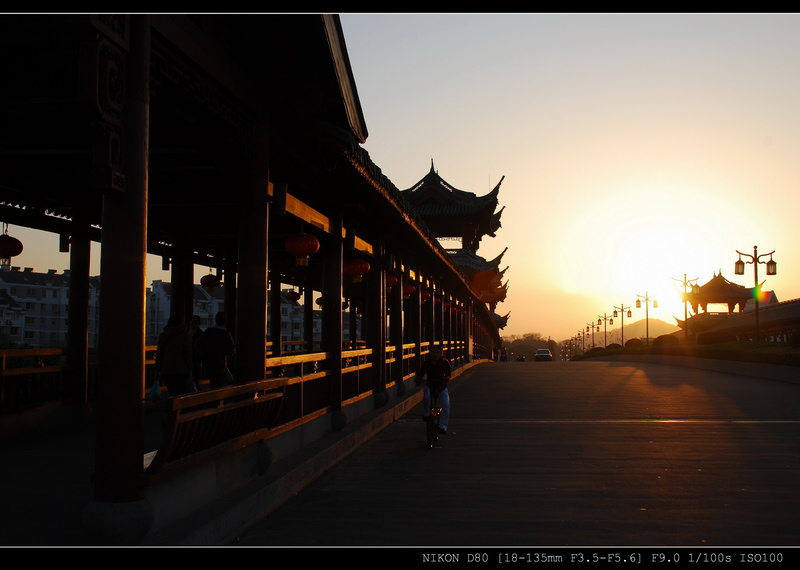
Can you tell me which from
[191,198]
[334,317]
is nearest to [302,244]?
[334,317]

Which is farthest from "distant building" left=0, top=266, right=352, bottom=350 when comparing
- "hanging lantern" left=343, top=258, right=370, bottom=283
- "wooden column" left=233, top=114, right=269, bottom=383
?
"wooden column" left=233, top=114, right=269, bottom=383

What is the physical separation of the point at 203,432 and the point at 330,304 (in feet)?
16.9

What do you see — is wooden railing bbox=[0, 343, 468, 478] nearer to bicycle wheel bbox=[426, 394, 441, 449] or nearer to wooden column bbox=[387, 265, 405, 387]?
bicycle wheel bbox=[426, 394, 441, 449]

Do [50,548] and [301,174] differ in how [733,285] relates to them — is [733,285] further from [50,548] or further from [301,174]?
[50,548]

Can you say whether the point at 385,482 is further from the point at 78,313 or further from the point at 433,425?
the point at 78,313

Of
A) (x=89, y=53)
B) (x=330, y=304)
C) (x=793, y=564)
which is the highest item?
(x=89, y=53)

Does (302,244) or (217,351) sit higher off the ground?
(302,244)

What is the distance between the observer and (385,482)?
329 inches

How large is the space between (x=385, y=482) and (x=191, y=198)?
4.74 meters

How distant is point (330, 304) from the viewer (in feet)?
35.4

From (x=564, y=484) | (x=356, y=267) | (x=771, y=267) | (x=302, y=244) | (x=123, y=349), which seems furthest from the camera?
(x=771, y=267)

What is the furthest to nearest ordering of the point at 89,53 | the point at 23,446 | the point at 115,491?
the point at 23,446, the point at 115,491, the point at 89,53

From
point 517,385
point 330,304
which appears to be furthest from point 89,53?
point 517,385

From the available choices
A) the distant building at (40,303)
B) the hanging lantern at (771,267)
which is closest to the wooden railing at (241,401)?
the hanging lantern at (771,267)
